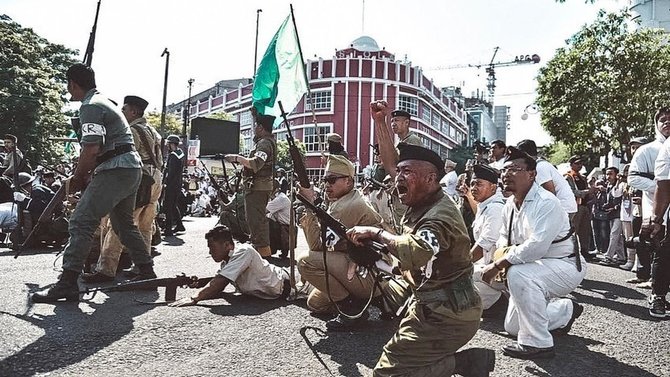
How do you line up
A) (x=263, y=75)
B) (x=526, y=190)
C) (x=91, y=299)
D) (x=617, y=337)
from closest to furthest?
(x=526, y=190) → (x=617, y=337) → (x=91, y=299) → (x=263, y=75)

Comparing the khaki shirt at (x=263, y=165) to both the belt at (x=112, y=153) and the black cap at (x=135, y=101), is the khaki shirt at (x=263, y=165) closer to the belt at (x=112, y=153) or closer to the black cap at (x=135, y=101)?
the black cap at (x=135, y=101)

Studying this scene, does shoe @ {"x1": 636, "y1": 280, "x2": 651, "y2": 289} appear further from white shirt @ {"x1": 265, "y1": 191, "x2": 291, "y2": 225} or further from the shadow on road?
the shadow on road

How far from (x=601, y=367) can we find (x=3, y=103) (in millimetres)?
31800

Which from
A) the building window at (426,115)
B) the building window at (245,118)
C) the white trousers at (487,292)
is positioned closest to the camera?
the white trousers at (487,292)

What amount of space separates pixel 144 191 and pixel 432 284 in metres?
4.63

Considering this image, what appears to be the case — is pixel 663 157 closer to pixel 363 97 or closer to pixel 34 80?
pixel 34 80

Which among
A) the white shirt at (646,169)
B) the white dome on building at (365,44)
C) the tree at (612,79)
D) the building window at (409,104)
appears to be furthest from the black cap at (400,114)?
the white dome on building at (365,44)

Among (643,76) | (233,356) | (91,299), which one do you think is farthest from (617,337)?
(643,76)

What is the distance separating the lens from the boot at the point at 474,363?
294cm

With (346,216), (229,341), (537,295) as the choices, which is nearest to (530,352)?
(537,295)

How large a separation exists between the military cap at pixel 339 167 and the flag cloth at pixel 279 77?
1.51m

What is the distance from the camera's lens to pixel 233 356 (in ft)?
11.7

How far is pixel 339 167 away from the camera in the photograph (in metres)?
4.51

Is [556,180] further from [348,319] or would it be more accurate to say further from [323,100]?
[323,100]
